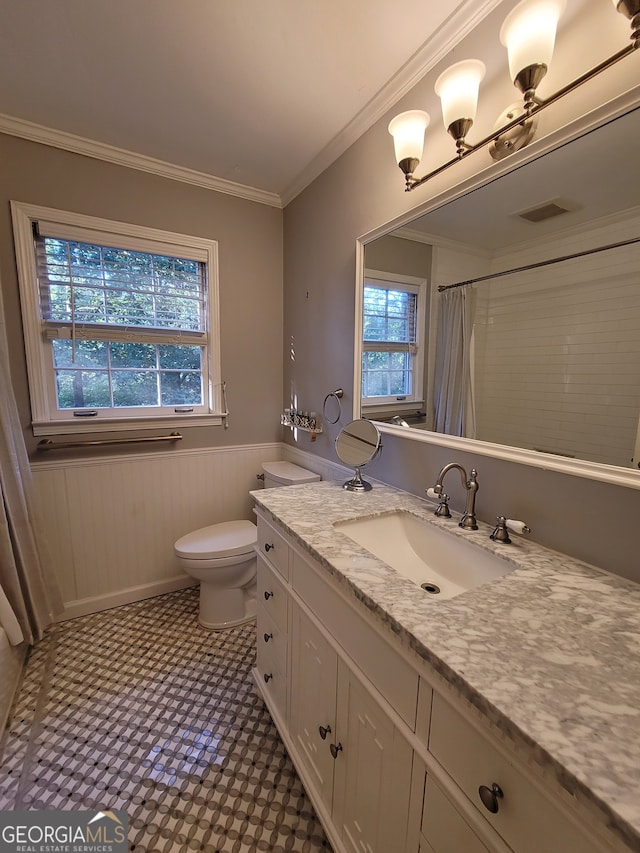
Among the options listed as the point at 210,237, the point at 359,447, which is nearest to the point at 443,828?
the point at 359,447

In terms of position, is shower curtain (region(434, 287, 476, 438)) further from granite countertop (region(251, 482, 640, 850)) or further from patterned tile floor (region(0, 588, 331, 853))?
patterned tile floor (region(0, 588, 331, 853))

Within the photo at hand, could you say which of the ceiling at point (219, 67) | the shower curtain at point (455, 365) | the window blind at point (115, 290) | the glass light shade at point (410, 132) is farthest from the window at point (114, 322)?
the shower curtain at point (455, 365)

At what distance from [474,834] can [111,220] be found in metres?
2.50

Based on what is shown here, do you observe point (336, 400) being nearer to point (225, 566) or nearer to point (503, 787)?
point (225, 566)

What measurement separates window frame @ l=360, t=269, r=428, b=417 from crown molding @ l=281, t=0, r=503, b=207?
0.61 m

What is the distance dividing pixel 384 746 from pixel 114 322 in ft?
6.92

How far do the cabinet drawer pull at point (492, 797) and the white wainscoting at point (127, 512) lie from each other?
1992 mm

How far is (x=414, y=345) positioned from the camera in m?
1.41

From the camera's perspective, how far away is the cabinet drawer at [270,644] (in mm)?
1241

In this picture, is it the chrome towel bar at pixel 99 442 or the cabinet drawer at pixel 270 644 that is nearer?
the cabinet drawer at pixel 270 644

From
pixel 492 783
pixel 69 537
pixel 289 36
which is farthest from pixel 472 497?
pixel 69 537

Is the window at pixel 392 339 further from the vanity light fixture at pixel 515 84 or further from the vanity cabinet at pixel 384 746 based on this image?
the vanity cabinet at pixel 384 746

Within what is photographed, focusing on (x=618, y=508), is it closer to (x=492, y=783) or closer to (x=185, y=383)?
(x=492, y=783)

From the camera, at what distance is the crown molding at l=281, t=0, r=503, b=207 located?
41.6 inches
